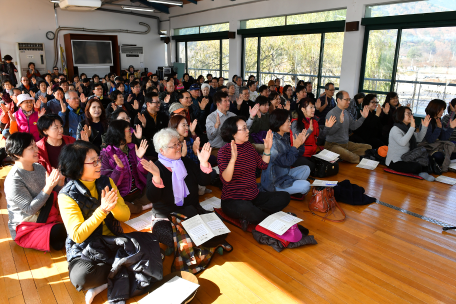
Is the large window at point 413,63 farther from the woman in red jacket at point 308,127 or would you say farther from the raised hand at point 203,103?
the raised hand at point 203,103

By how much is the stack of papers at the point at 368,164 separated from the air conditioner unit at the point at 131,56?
1203 cm

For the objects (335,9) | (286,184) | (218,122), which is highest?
(335,9)

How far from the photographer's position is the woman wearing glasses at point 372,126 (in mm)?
5922

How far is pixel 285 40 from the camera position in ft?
31.9

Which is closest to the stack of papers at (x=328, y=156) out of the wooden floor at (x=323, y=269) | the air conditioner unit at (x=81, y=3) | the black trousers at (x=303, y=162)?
the black trousers at (x=303, y=162)

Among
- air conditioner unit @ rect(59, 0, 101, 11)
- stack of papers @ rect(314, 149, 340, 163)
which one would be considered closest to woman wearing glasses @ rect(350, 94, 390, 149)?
stack of papers @ rect(314, 149, 340, 163)

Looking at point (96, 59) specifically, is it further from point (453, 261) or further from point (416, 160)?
point (453, 261)

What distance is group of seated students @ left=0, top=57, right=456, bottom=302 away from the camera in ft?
7.18

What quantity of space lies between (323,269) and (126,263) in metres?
1.62

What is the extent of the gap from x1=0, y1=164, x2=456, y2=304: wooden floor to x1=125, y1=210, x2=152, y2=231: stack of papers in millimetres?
652

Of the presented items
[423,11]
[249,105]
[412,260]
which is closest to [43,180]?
[412,260]

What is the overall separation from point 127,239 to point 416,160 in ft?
14.6

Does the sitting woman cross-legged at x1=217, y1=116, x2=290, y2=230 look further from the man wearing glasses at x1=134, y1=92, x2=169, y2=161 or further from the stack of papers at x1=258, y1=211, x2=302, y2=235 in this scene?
the man wearing glasses at x1=134, y1=92, x2=169, y2=161

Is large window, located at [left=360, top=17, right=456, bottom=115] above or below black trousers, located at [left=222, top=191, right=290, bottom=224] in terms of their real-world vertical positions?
above
